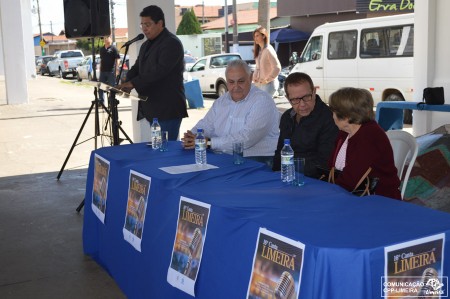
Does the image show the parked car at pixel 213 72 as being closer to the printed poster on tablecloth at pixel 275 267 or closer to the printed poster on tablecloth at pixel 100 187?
the printed poster on tablecloth at pixel 100 187

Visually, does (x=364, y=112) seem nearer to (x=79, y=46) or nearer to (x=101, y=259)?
(x=101, y=259)

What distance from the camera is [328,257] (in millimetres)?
2062

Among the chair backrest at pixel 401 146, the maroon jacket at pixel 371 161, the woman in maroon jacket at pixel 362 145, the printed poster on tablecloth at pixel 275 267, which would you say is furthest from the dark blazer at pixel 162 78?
the printed poster on tablecloth at pixel 275 267

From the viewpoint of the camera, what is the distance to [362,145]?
10.3ft

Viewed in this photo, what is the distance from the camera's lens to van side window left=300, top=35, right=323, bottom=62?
1384 centimetres

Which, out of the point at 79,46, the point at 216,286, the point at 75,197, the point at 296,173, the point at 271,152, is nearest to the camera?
the point at 216,286

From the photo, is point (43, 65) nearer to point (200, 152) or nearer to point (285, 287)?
point (200, 152)

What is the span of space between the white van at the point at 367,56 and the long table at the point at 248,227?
347 inches

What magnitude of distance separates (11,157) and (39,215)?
3422 mm

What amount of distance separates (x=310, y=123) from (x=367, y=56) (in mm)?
9315

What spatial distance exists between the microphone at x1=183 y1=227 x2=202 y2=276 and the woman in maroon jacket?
32.5 inches

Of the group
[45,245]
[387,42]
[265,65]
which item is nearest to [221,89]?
[387,42]

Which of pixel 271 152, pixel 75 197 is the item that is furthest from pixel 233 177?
pixel 75 197

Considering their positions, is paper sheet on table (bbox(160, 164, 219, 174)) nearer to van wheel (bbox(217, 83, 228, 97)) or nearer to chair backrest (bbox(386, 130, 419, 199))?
chair backrest (bbox(386, 130, 419, 199))
